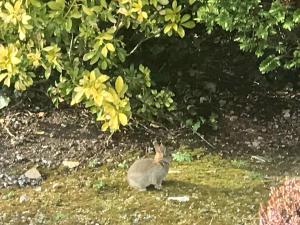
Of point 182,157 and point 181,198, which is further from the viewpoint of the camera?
point 182,157

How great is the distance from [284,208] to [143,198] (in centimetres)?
153

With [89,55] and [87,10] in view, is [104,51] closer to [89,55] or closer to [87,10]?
[89,55]

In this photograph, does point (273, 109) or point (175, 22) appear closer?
point (175, 22)

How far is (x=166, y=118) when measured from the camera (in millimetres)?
6668

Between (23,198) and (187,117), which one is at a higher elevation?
(187,117)

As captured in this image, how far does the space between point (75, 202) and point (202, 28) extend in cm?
226

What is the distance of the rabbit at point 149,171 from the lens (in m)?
5.48

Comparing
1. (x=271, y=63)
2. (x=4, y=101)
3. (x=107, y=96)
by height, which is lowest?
(x=4, y=101)

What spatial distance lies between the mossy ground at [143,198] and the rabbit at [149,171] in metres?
0.07

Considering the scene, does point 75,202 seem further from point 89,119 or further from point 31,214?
point 89,119

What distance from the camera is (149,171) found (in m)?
5.47

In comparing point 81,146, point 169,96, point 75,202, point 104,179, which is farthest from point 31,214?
point 169,96

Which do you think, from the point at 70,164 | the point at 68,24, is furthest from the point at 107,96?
the point at 70,164

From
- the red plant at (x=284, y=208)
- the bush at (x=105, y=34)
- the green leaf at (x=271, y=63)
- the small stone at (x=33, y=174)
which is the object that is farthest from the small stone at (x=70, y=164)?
the red plant at (x=284, y=208)
